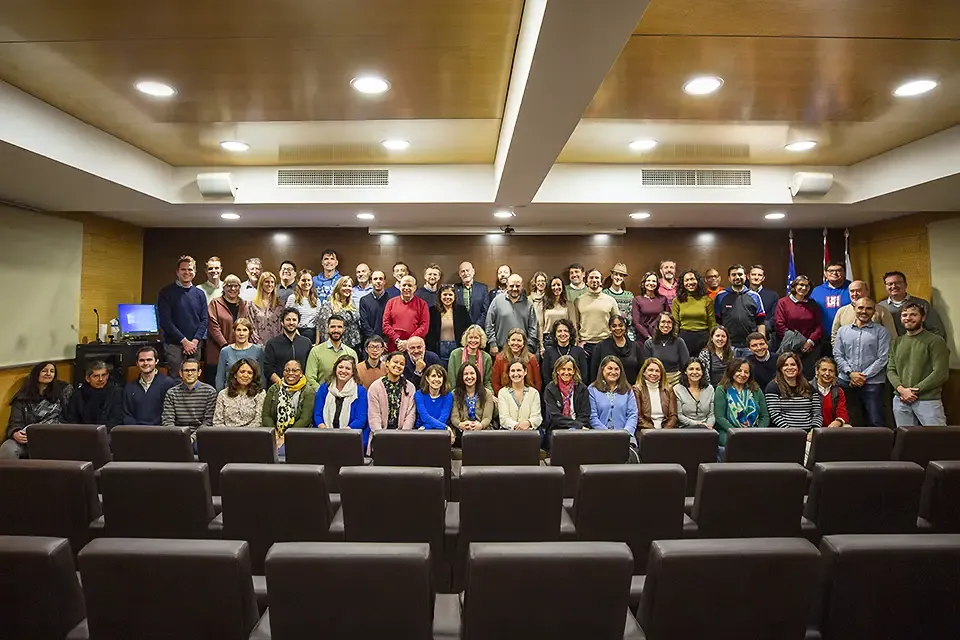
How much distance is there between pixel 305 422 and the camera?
4.79 meters

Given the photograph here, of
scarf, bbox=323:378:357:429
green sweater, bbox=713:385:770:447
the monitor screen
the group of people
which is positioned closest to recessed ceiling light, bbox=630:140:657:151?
the group of people

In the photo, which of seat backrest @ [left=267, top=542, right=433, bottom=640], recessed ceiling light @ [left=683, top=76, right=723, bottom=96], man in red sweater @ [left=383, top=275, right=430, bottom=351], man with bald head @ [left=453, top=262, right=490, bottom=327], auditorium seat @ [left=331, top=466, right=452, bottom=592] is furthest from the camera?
man with bald head @ [left=453, top=262, right=490, bottom=327]

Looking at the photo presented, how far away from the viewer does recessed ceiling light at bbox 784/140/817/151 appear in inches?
199

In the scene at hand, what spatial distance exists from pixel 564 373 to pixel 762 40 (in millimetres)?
2759

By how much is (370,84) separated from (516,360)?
2.53m

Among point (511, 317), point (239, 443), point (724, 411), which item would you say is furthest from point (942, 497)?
point (511, 317)

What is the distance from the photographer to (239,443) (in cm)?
328

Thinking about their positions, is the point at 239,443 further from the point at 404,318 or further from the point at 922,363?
the point at 922,363

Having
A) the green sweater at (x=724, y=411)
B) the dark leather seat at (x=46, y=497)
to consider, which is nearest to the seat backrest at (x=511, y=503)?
the dark leather seat at (x=46, y=497)

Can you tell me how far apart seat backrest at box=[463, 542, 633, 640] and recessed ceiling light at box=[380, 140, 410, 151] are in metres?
4.23

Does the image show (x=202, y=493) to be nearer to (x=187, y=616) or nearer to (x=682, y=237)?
(x=187, y=616)

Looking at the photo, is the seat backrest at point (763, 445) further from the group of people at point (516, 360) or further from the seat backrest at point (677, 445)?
the group of people at point (516, 360)

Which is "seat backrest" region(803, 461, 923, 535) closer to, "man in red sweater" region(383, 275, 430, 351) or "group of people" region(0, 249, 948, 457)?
"group of people" region(0, 249, 948, 457)

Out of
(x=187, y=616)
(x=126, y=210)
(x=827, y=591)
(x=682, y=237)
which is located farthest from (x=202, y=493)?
(x=682, y=237)
